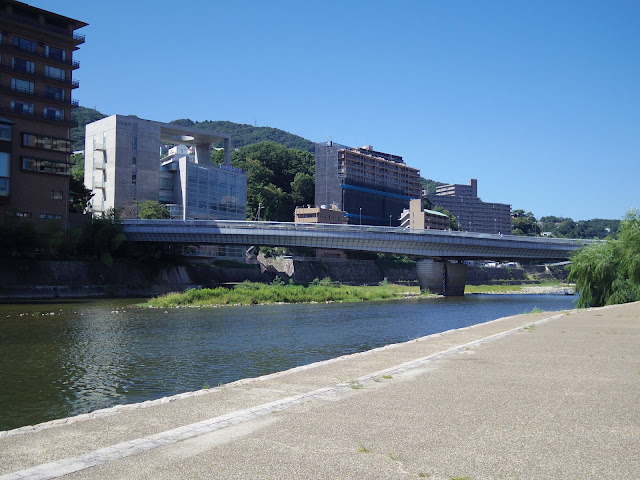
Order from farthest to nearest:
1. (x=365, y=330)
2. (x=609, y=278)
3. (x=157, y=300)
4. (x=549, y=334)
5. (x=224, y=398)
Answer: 1. (x=157, y=300)
2. (x=609, y=278)
3. (x=365, y=330)
4. (x=549, y=334)
5. (x=224, y=398)

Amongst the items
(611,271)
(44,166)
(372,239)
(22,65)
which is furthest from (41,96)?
(611,271)

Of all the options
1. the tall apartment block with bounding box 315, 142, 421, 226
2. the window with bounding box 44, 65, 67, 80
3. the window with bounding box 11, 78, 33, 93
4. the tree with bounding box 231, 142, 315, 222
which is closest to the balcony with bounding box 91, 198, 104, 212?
the window with bounding box 44, 65, 67, 80

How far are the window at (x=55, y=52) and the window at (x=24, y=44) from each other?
5.06ft

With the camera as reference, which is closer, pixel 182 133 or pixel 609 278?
pixel 609 278

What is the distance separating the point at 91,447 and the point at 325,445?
3.09 m

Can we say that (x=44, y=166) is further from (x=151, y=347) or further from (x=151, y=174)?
(x=151, y=347)

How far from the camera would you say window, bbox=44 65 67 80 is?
69312 millimetres

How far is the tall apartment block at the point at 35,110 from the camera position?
64.2m

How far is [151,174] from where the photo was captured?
3964 inches

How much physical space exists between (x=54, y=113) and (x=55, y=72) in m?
5.47

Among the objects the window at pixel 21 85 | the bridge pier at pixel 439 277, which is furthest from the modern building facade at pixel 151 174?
the bridge pier at pixel 439 277

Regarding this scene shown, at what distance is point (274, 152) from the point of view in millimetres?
155500

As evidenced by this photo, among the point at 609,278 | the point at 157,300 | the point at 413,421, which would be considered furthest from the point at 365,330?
the point at 157,300

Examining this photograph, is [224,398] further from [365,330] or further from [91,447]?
[365,330]
